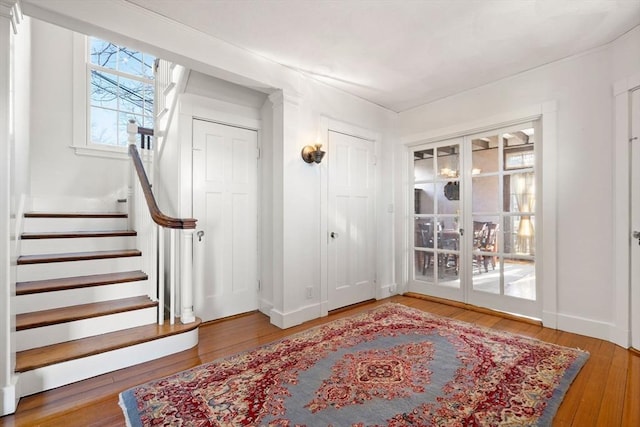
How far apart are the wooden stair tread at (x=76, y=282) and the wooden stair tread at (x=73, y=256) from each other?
0.53ft

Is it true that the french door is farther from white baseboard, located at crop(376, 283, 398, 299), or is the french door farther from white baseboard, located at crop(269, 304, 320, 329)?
white baseboard, located at crop(269, 304, 320, 329)

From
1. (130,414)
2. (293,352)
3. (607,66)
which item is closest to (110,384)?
(130,414)

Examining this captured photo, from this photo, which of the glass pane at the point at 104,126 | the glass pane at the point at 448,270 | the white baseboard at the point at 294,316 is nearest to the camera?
the white baseboard at the point at 294,316

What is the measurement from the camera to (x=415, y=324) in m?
2.88

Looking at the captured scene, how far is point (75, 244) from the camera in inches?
110

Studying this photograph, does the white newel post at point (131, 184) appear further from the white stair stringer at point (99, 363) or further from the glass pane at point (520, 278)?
the glass pane at point (520, 278)

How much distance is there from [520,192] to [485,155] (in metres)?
0.57

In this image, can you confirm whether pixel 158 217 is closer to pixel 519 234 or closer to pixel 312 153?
pixel 312 153

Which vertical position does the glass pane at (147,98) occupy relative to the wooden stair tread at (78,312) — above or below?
above

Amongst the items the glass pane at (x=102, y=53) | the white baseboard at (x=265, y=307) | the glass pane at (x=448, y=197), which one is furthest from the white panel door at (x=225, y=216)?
the glass pane at (x=102, y=53)

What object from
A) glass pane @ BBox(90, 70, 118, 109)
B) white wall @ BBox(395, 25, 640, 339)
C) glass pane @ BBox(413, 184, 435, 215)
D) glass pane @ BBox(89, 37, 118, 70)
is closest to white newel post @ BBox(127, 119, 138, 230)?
glass pane @ BBox(90, 70, 118, 109)

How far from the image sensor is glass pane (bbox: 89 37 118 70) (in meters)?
4.23

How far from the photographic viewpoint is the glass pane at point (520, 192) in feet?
10.1

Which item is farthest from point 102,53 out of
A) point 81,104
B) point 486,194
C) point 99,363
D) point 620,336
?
point 620,336
